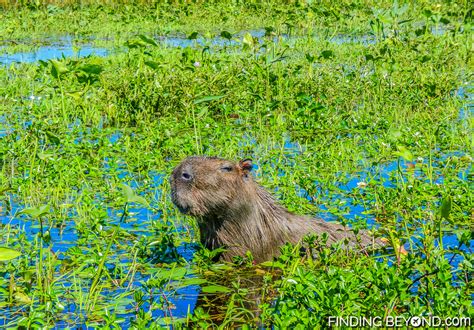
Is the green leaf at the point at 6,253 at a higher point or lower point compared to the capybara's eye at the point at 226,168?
higher

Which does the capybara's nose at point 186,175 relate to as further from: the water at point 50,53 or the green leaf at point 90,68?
the water at point 50,53

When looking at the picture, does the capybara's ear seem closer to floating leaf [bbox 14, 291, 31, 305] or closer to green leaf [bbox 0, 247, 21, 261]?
floating leaf [bbox 14, 291, 31, 305]

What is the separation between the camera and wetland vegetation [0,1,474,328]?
4066 mm

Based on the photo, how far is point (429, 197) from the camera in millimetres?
5980

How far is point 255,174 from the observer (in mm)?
7027

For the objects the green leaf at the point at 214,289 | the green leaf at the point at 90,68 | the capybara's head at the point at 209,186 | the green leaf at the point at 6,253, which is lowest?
the green leaf at the point at 214,289

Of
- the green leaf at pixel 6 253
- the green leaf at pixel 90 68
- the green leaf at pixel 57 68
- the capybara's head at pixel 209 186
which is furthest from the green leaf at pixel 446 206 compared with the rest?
the green leaf at pixel 90 68

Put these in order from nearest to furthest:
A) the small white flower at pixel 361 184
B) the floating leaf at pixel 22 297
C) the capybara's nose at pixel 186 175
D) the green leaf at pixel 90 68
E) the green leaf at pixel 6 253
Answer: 1. the green leaf at pixel 6 253
2. the floating leaf at pixel 22 297
3. the capybara's nose at pixel 186 175
4. the small white flower at pixel 361 184
5. the green leaf at pixel 90 68

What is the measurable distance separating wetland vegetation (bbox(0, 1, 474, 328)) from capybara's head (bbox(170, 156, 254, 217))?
10.9 inches

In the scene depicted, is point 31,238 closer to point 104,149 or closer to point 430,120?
point 104,149

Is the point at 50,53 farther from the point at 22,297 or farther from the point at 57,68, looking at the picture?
the point at 22,297

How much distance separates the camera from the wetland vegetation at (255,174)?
13.3ft

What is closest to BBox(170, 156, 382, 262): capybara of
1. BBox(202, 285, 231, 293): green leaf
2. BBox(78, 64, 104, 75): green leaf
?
BBox(202, 285, 231, 293): green leaf

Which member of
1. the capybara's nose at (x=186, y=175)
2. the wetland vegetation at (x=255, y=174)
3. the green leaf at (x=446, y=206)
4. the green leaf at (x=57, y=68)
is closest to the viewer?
the green leaf at (x=446, y=206)
